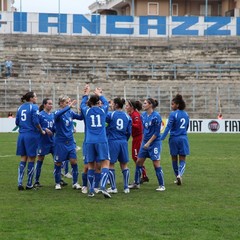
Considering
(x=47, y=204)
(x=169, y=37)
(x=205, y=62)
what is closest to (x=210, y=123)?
(x=205, y=62)

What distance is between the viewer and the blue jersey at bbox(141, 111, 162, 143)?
15.0 meters

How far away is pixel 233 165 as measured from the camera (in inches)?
822

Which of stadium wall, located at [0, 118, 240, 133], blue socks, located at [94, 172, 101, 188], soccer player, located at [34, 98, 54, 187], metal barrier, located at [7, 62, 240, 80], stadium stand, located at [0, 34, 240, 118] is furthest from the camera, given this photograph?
metal barrier, located at [7, 62, 240, 80]

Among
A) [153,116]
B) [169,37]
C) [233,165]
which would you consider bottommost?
[233,165]

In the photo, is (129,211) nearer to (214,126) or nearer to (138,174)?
(138,174)

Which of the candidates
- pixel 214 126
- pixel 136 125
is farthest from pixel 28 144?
pixel 214 126

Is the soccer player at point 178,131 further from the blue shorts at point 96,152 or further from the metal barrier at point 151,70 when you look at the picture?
the metal barrier at point 151,70

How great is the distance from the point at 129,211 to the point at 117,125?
2.74 meters

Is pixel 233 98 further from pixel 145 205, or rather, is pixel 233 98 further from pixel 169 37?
pixel 145 205

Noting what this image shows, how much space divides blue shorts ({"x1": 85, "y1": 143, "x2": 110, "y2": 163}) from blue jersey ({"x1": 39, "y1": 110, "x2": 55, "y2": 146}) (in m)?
2.09

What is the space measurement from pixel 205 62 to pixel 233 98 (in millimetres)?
7337

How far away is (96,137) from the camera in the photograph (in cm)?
1385

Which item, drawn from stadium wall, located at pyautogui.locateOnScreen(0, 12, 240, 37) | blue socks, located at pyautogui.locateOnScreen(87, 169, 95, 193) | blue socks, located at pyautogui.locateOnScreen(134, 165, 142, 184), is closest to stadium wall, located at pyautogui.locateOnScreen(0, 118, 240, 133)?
stadium wall, located at pyautogui.locateOnScreen(0, 12, 240, 37)

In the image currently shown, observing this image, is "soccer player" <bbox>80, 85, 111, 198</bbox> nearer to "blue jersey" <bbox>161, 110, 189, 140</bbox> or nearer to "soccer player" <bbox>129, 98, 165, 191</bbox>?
"soccer player" <bbox>129, 98, 165, 191</bbox>
